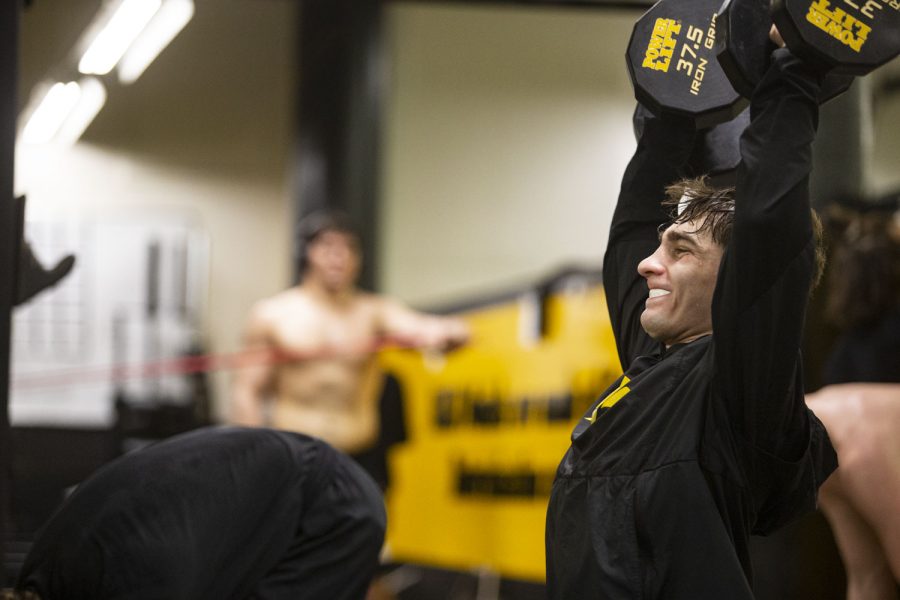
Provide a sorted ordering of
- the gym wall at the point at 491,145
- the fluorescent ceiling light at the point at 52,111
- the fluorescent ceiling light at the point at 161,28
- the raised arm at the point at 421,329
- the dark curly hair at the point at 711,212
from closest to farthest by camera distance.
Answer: the dark curly hair at the point at 711,212
the fluorescent ceiling light at the point at 161,28
the raised arm at the point at 421,329
the fluorescent ceiling light at the point at 52,111
the gym wall at the point at 491,145

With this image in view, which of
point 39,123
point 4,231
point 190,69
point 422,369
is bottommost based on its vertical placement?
point 422,369

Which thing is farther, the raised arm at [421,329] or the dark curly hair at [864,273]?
the raised arm at [421,329]

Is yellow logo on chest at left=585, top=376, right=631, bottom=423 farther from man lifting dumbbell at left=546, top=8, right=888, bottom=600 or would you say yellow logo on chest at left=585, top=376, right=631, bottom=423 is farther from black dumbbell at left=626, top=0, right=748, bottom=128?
black dumbbell at left=626, top=0, right=748, bottom=128

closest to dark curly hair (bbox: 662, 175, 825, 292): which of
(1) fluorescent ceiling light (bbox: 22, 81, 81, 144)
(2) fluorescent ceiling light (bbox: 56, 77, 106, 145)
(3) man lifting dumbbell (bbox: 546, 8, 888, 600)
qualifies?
(3) man lifting dumbbell (bbox: 546, 8, 888, 600)

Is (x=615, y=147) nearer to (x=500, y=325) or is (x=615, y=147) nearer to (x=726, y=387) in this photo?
(x=500, y=325)

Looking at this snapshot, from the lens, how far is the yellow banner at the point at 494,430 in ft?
15.0

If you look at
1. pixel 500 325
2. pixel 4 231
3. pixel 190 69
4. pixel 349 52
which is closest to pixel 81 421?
pixel 190 69

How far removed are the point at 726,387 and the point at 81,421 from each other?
653 cm

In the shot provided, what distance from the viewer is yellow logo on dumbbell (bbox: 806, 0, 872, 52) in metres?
1.41

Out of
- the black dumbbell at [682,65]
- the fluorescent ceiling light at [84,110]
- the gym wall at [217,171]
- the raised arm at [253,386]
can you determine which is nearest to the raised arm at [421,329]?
the raised arm at [253,386]

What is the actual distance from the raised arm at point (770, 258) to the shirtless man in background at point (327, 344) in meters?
3.21

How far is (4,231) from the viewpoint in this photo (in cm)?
188

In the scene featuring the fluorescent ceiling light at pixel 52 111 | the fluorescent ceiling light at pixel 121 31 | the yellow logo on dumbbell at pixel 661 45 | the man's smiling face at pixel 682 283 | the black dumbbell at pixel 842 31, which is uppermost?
the fluorescent ceiling light at pixel 121 31

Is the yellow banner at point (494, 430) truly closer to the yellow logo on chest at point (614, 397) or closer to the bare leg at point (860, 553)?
the bare leg at point (860, 553)
